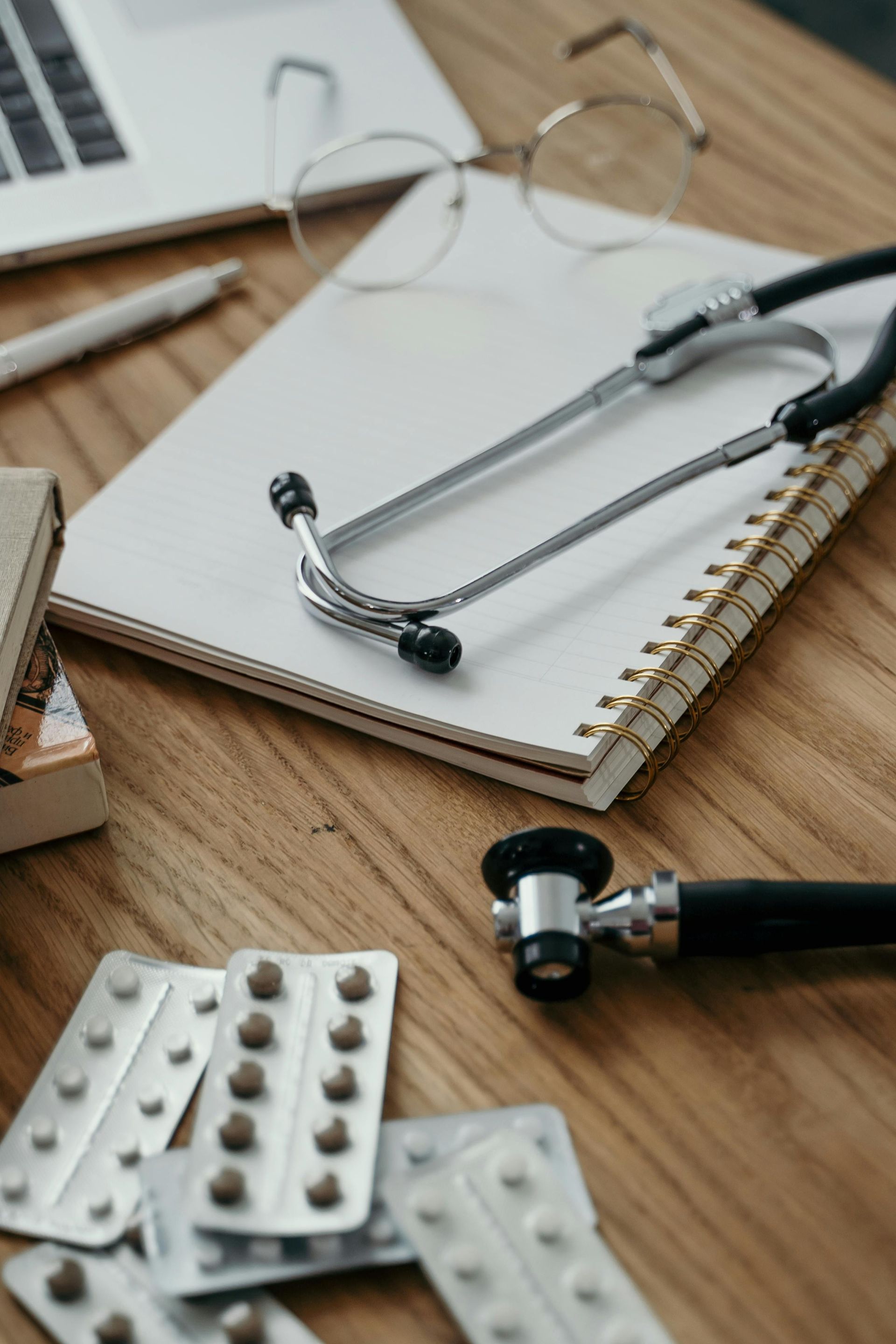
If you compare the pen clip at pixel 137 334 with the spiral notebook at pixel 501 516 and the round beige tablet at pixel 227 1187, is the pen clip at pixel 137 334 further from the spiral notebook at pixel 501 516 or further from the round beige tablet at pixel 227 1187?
the round beige tablet at pixel 227 1187

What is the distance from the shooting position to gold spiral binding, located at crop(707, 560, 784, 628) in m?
0.60

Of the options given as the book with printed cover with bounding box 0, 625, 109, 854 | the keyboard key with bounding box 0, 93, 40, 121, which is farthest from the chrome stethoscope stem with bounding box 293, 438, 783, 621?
the keyboard key with bounding box 0, 93, 40, 121

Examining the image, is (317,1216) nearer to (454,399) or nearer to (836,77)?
(454,399)

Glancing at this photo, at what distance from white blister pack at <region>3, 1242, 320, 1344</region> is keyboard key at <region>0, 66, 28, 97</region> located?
81cm

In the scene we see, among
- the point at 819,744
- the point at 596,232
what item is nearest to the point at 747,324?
the point at 596,232

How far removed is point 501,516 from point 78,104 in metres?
0.51

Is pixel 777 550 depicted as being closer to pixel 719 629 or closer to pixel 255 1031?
pixel 719 629

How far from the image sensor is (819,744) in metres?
0.56

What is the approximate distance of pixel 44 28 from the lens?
0.91 meters

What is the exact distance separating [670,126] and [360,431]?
41 cm

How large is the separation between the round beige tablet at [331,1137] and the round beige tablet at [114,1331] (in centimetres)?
8

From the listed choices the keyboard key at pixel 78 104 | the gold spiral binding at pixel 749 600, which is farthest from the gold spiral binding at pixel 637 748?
the keyboard key at pixel 78 104

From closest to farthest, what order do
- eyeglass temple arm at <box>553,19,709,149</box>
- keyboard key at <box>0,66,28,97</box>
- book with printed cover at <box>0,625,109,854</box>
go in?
book with printed cover at <box>0,625,109,854</box>, keyboard key at <box>0,66,28,97</box>, eyeglass temple arm at <box>553,19,709,149</box>

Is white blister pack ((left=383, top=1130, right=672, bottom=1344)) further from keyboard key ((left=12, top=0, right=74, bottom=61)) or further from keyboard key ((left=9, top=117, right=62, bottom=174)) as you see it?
keyboard key ((left=12, top=0, right=74, bottom=61))
